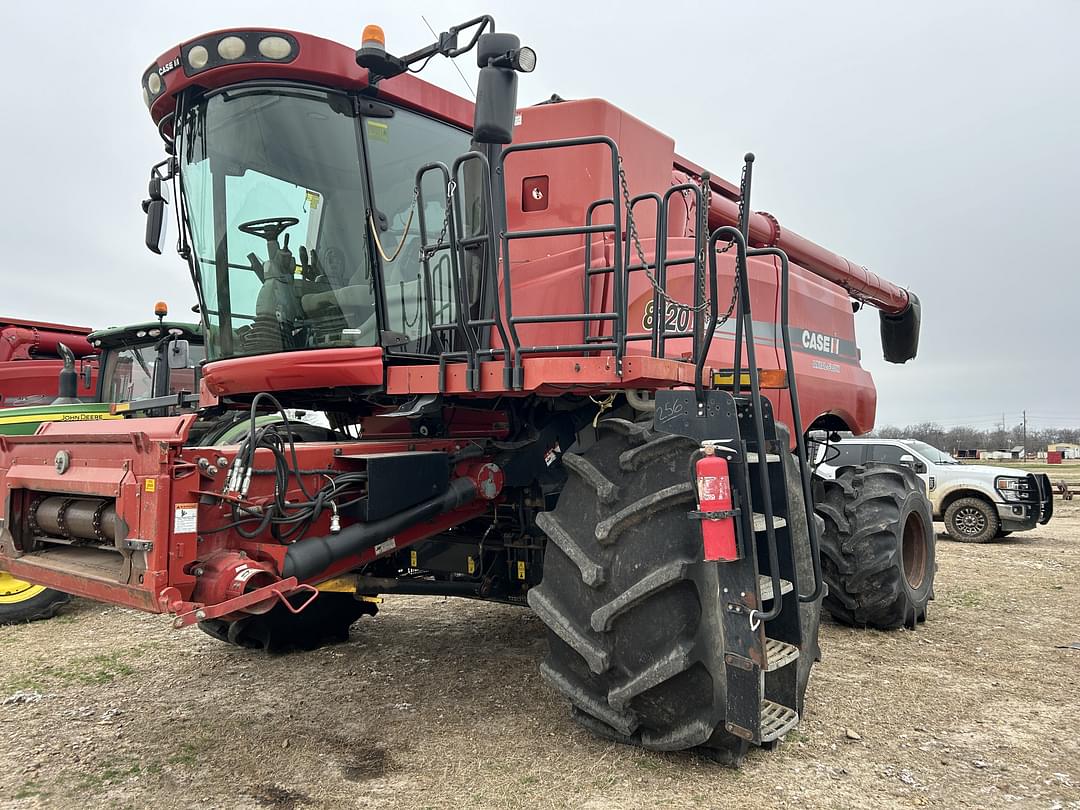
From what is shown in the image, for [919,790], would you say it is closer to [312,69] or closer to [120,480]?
[120,480]

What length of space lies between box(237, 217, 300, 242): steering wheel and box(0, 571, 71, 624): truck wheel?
162 inches

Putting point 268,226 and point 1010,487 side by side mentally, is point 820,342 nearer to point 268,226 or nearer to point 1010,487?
point 268,226

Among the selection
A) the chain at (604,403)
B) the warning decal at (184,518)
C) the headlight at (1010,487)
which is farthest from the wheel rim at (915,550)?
the headlight at (1010,487)

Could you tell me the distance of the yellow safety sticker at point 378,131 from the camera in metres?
3.82

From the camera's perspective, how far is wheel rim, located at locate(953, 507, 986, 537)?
1212 cm

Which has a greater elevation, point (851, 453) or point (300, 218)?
point (300, 218)

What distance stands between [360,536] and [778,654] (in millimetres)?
1770

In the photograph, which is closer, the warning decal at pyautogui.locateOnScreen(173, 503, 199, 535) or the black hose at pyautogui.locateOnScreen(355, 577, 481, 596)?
the warning decal at pyautogui.locateOnScreen(173, 503, 199, 535)

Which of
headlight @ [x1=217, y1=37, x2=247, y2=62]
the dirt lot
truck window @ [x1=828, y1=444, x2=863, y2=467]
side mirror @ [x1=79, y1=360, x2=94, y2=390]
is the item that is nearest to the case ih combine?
headlight @ [x1=217, y1=37, x2=247, y2=62]

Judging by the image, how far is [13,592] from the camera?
6.23 m

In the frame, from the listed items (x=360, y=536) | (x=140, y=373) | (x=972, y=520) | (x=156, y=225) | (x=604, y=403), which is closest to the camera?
(x=360, y=536)

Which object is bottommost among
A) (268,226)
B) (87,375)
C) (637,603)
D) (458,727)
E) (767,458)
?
(458,727)

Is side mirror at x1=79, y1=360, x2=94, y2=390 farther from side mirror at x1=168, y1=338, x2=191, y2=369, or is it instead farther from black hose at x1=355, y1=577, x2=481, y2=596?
black hose at x1=355, y1=577, x2=481, y2=596

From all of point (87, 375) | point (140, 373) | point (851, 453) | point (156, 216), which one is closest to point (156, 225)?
point (156, 216)
